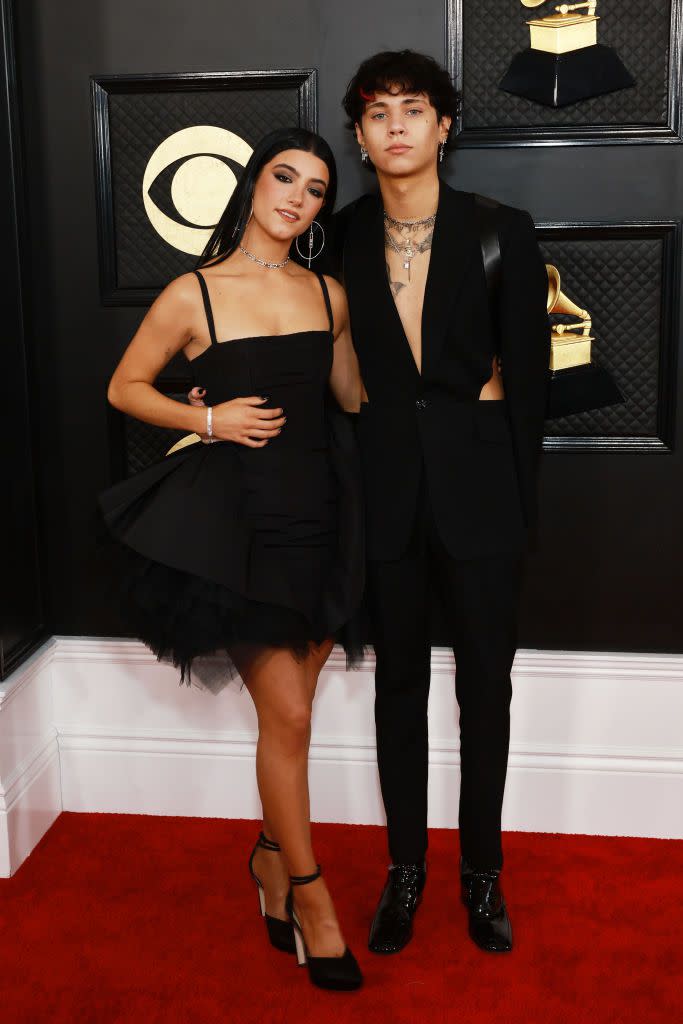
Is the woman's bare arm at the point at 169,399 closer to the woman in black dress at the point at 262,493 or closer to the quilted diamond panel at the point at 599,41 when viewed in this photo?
the woman in black dress at the point at 262,493

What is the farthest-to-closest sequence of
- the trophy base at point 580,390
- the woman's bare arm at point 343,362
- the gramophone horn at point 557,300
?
the gramophone horn at point 557,300, the trophy base at point 580,390, the woman's bare arm at point 343,362

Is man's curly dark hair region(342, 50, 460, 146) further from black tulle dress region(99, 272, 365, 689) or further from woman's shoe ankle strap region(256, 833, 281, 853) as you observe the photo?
woman's shoe ankle strap region(256, 833, 281, 853)

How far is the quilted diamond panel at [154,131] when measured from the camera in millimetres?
2902

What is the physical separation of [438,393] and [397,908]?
133 centimetres

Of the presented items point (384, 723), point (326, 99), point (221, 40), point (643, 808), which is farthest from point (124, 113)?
point (643, 808)

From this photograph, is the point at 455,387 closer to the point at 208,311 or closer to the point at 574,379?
the point at 574,379

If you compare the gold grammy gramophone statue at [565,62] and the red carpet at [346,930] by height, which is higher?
the gold grammy gramophone statue at [565,62]

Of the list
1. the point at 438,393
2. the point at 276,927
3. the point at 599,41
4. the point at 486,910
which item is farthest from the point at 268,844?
the point at 599,41

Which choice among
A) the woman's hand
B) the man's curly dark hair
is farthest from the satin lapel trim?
the woman's hand

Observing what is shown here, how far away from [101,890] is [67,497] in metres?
1.17

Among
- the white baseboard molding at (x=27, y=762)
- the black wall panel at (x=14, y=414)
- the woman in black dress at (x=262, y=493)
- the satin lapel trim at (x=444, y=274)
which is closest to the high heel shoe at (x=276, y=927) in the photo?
the woman in black dress at (x=262, y=493)

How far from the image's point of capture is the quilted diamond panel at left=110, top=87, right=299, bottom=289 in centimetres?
290

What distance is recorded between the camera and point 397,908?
2.63 meters

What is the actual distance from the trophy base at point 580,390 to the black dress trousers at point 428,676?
0.46m
